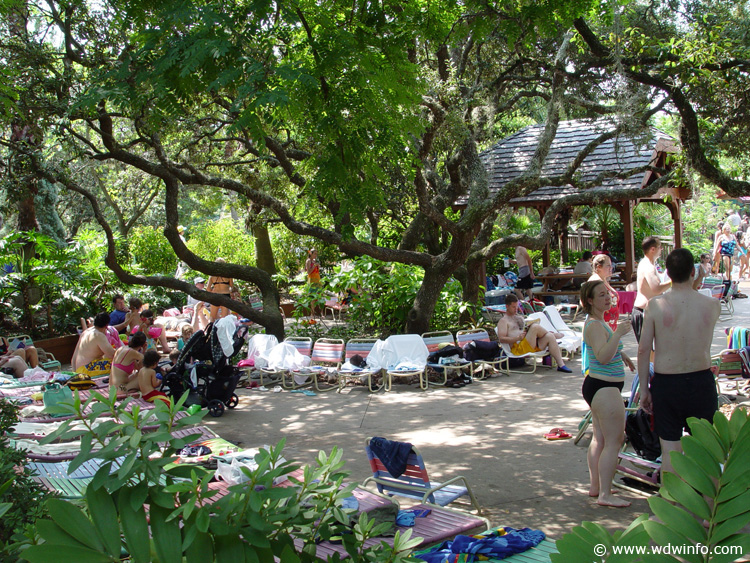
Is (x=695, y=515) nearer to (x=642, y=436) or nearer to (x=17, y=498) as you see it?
(x=17, y=498)

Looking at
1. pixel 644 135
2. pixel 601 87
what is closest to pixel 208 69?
pixel 644 135

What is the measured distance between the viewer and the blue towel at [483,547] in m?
3.88

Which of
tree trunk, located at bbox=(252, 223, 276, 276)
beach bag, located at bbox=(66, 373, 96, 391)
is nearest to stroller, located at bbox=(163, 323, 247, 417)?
beach bag, located at bbox=(66, 373, 96, 391)

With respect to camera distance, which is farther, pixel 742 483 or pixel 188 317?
pixel 188 317

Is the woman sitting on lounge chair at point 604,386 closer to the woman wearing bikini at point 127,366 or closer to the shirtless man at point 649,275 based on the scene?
the shirtless man at point 649,275

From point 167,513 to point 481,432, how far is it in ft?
20.7

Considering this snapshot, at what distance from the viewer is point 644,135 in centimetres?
1125

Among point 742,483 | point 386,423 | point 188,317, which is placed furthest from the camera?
point 188,317

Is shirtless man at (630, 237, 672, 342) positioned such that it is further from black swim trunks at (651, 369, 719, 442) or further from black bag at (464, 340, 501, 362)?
black bag at (464, 340, 501, 362)

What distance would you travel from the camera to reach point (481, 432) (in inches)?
301

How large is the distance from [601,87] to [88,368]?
11118mm

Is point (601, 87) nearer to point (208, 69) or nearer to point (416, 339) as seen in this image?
point (416, 339)

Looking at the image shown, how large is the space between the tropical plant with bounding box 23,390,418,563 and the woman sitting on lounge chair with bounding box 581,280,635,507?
3.42 m

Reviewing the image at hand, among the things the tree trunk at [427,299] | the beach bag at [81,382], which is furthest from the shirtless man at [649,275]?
the beach bag at [81,382]
